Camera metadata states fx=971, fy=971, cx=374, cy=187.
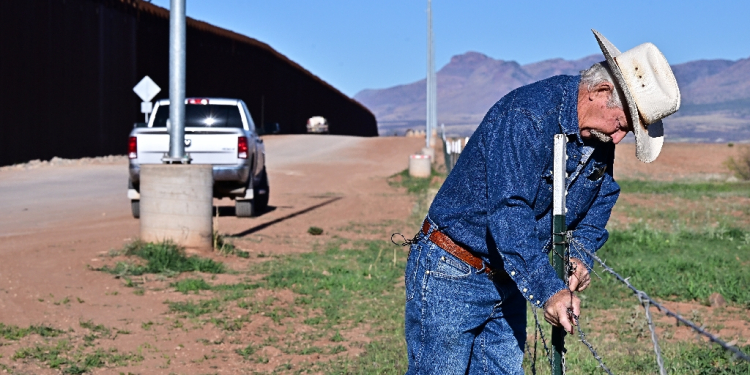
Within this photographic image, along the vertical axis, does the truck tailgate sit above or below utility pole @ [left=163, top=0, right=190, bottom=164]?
below

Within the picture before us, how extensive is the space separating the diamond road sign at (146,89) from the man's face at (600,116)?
992 inches

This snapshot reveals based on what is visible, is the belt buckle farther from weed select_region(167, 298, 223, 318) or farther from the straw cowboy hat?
weed select_region(167, 298, 223, 318)

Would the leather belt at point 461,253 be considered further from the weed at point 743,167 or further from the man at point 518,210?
the weed at point 743,167

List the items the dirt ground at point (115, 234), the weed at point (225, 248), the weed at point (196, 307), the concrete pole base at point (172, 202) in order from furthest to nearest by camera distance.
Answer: the weed at point (225, 248) < the concrete pole base at point (172, 202) < the weed at point (196, 307) < the dirt ground at point (115, 234)

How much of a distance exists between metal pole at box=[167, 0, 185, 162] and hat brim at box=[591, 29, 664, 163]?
743 cm

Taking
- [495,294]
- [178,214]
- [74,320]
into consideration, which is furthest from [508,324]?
[178,214]

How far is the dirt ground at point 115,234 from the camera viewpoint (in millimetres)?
6930

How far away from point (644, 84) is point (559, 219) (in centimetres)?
58

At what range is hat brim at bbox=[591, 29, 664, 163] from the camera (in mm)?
3090

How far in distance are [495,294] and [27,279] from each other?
598cm

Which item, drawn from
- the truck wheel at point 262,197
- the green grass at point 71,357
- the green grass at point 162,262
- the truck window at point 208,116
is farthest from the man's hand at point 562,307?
the truck wheel at point 262,197

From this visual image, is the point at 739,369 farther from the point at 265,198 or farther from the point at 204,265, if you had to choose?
the point at 265,198

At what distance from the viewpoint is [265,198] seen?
16172mm

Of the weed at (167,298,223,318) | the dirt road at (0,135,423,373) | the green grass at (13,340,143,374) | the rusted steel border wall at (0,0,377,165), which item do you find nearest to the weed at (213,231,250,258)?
the dirt road at (0,135,423,373)
